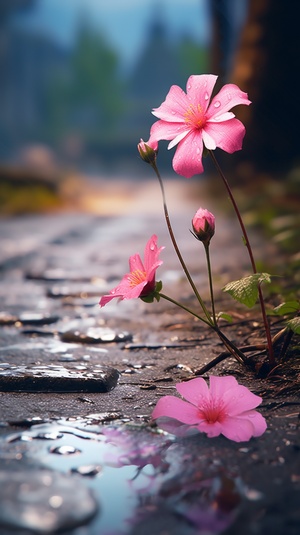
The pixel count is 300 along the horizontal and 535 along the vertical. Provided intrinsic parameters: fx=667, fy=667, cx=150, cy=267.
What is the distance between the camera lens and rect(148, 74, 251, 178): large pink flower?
1463mm

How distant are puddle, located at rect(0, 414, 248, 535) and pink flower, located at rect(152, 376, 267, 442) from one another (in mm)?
62

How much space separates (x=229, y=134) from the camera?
4.81 feet

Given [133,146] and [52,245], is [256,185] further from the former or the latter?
[133,146]

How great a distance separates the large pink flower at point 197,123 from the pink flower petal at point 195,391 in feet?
1.48

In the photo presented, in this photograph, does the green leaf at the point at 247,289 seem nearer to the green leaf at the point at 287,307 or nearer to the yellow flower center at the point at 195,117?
the green leaf at the point at 287,307

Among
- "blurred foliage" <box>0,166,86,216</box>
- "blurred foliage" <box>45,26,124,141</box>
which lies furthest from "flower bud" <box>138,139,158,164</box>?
"blurred foliage" <box>45,26,124,141</box>

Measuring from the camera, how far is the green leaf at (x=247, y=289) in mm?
1487

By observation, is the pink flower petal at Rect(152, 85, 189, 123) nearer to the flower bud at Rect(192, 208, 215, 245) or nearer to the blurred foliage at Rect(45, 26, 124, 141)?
the flower bud at Rect(192, 208, 215, 245)

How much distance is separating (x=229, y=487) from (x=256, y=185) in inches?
291

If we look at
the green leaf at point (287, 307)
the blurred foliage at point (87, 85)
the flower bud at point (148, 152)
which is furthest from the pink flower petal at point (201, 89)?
the blurred foliage at point (87, 85)

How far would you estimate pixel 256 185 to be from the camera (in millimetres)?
8258

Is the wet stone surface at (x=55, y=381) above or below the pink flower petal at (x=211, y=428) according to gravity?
above

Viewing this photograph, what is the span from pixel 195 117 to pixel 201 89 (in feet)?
0.25

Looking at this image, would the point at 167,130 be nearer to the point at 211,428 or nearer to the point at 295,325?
the point at 295,325
